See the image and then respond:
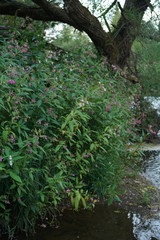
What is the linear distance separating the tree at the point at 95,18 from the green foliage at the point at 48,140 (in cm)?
247

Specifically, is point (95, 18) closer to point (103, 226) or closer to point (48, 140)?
point (48, 140)

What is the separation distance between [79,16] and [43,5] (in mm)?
748

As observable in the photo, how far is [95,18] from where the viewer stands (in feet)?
21.6

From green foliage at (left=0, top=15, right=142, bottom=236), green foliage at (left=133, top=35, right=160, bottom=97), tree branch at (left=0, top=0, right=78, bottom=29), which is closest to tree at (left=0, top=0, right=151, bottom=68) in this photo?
tree branch at (left=0, top=0, right=78, bottom=29)

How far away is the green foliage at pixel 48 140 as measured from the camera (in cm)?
276

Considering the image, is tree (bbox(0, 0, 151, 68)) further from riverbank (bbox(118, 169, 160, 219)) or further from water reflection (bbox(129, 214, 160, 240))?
water reflection (bbox(129, 214, 160, 240))

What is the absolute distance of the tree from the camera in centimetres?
637

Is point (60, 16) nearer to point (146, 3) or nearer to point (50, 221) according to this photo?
point (146, 3)

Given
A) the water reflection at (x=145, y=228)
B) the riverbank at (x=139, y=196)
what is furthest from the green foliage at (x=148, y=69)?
the water reflection at (x=145, y=228)

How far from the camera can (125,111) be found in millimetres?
4055

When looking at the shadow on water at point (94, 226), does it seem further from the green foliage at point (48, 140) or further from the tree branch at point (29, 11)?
the tree branch at point (29, 11)

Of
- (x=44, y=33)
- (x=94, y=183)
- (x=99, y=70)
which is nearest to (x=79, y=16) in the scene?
(x=44, y=33)

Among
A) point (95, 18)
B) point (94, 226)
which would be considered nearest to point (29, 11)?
point (95, 18)

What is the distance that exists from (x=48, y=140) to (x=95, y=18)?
4079 millimetres
